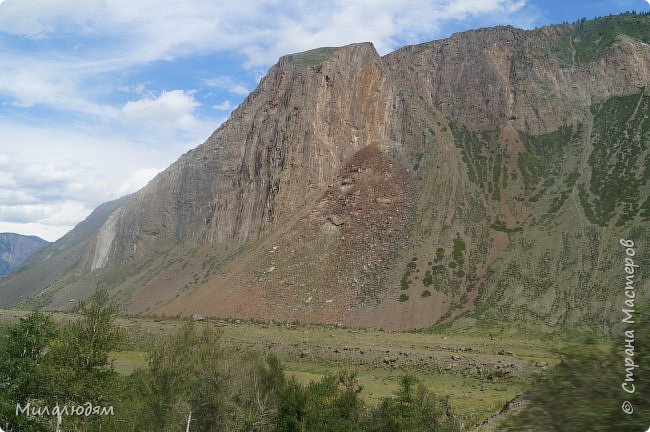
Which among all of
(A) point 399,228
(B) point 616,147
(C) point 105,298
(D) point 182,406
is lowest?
(D) point 182,406

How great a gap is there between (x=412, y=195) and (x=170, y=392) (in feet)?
277

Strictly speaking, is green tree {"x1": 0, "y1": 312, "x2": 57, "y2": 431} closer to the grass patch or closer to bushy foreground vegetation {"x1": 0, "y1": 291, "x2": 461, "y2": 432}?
bushy foreground vegetation {"x1": 0, "y1": 291, "x2": 461, "y2": 432}

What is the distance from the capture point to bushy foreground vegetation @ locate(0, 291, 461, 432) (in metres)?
21.0

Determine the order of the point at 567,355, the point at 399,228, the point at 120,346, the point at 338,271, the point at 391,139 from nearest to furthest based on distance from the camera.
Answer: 1. the point at 567,355
2. the point at 120,346
3. the point at 338,271
4. the point at 399,228
5. the point at 391,139

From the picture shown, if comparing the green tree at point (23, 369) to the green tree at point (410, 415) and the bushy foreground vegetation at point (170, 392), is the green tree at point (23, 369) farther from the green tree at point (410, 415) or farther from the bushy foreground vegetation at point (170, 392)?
the green tree at point (410, 415)

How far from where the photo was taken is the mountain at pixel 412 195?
84.1 meters

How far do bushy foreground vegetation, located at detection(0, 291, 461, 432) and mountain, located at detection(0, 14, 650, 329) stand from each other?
5086 centimetres

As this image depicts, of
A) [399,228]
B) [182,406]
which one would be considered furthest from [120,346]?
[399,228]

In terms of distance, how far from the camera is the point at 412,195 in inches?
4126

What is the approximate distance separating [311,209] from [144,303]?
3986 centimetres

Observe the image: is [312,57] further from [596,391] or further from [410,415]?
[596,391]

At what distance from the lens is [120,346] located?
22.5 m

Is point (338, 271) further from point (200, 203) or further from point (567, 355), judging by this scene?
point (567, 355)

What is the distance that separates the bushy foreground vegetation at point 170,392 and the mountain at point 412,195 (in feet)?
167
